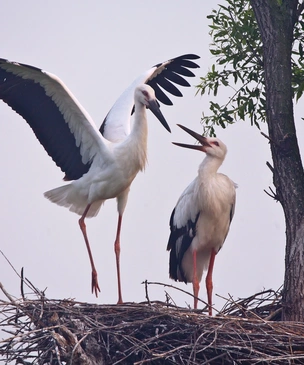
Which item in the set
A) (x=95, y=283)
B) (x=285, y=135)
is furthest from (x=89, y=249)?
(x=285, y=135)

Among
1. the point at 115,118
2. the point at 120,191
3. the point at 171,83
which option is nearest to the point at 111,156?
the point at 120,191

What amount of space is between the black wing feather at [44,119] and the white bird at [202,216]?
965mm

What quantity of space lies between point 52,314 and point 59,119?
8.04 ft

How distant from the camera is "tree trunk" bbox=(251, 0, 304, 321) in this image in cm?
734

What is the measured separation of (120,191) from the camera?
29.1ft

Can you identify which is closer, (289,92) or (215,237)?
(289,92)

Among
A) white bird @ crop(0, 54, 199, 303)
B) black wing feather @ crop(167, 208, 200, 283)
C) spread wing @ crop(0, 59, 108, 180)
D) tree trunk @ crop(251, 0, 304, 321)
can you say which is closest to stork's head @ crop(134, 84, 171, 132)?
white bird @ crop(0, 54, 199, 303)

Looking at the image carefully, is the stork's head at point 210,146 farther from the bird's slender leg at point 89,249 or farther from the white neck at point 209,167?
the bird's slender leg at point 89,249

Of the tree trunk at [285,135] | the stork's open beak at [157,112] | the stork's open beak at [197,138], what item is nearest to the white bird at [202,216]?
the stork's open beak at [197,138]

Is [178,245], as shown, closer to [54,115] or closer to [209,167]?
[209,167]

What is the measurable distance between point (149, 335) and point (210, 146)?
85.8 inches

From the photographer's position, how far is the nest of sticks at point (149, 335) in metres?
6.51

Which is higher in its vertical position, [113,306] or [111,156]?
[111,156]

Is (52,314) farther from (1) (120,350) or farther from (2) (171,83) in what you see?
(2) (171,83)
